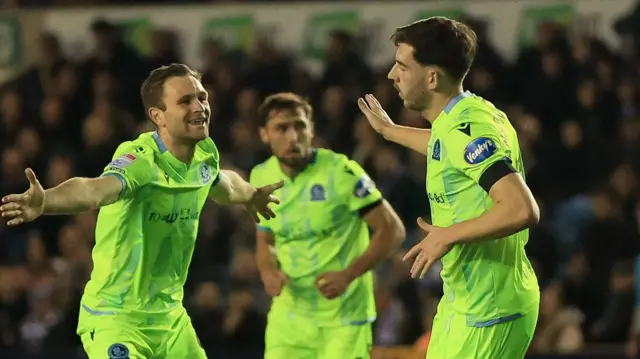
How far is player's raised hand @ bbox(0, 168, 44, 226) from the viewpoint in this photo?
16.2 ft

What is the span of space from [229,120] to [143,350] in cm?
610

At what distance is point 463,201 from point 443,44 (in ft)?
2.18

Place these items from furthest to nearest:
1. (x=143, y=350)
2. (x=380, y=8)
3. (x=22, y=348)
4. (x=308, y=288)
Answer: (x=380, y=8), (x=22, y=348), (x=308, y=288), (x=143, y=350)

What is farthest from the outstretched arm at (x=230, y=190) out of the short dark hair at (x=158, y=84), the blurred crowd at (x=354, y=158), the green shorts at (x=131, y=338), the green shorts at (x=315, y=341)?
the blurred crowd at (x=354, y=158)

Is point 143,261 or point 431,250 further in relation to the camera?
point 143,261

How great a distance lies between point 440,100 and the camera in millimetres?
5363

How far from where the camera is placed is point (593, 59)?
36.9 ft

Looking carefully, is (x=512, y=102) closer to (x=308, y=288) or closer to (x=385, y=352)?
(x=385, y=352)

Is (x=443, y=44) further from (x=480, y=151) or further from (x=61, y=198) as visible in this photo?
(x=61, y=198)

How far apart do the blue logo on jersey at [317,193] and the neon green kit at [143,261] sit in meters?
1.52

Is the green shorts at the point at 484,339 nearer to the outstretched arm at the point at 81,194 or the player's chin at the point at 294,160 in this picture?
the outstretched arm at the point at 81,194

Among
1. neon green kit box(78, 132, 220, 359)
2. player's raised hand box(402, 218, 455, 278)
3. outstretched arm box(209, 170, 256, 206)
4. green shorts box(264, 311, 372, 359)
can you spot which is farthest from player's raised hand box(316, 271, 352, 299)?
player's raised hand box(402, 218, 455, 278)

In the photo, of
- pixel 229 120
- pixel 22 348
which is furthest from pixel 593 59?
pixel 22 348

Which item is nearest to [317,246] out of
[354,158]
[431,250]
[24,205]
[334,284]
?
[334,284]
